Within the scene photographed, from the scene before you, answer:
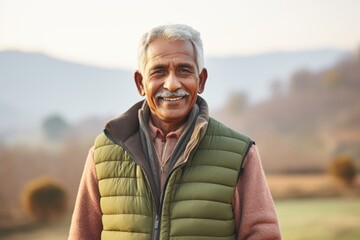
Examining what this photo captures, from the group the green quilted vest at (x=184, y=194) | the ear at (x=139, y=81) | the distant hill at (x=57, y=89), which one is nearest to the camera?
the green quilted vest at (x=184, y=194)

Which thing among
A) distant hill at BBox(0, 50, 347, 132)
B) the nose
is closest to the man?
the nose

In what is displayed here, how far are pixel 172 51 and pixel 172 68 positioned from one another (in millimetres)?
43

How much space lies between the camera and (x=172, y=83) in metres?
1.49

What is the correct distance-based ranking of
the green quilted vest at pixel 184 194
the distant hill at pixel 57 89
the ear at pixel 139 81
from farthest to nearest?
the distant hill at pixel 57 89 → the ear at pixel 139 81 → the green quilted vest at pixel 184 194

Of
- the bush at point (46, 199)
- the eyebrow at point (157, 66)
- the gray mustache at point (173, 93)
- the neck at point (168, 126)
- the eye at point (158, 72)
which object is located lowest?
the bush at point (46, 199)

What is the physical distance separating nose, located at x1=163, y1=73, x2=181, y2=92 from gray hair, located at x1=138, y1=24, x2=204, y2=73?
0.08m

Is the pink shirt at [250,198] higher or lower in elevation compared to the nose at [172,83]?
lower

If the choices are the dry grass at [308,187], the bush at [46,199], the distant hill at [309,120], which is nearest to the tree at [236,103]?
the distant hill at [309,120]

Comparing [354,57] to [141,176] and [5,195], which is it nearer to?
[5,195]

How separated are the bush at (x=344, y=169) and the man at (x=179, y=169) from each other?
471 cm

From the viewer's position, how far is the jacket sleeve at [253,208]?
150 centimetres

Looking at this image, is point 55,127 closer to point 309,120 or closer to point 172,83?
point 309,120

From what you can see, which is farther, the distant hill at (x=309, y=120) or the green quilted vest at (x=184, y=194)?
the distant hill at (x=309, y=120)

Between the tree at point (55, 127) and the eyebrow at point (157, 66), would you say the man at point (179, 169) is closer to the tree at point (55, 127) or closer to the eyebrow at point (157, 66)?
the eyebrow at point (157, 66)
